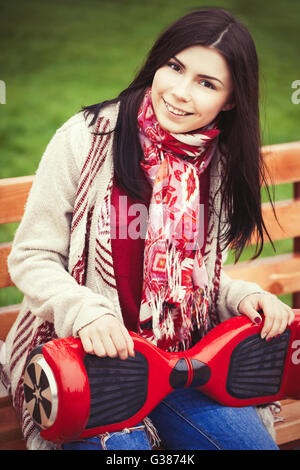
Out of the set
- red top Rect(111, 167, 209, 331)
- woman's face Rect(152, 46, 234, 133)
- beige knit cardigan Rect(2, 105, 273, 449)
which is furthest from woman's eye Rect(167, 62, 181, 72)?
red top Rect(111, 167, 209, 331)

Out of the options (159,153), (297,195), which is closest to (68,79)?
(297,195)

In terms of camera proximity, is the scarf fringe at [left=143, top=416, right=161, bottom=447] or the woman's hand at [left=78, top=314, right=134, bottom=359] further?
the scarf fringe at [left=143, top=416, right=161, bottom=447]

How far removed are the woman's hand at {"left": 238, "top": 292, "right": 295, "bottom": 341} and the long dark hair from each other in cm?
17

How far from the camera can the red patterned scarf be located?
171 cm

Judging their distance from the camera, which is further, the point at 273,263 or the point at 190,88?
the point at 273,263

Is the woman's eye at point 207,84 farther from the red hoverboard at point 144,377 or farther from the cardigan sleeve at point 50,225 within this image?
the red hoverboard at point 144,377

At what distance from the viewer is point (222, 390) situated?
1.72m

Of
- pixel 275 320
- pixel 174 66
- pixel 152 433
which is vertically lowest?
pixel 152 433

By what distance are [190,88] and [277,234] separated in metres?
1.04

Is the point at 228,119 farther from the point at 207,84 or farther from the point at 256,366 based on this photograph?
the point at 256,366

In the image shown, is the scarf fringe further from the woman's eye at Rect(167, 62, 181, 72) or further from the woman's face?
the woman's eye at Rect(167, 62, 181, 72)

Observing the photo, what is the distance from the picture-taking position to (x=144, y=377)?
1566 mm

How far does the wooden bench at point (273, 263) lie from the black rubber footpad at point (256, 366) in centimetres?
23

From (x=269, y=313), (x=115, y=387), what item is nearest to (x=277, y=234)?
(x=269, y=313)
